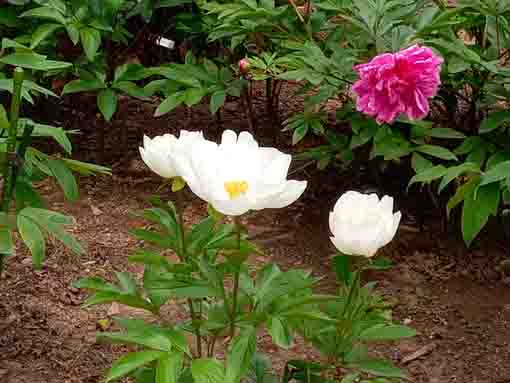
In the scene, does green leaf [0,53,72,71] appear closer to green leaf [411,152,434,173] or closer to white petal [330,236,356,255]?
white petal [330,236,356,255]

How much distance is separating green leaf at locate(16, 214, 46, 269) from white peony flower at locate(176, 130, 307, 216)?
0.43m

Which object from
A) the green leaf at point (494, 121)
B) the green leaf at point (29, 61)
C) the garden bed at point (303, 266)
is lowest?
the garden bed at point (303, 266)

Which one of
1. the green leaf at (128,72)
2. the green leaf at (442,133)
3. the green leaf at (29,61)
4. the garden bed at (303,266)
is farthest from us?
the green leaf at (128,72)

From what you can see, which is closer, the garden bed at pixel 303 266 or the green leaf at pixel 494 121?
the garden bed at pixel 303 266

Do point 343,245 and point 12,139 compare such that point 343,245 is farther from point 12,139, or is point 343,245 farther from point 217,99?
point 217,99

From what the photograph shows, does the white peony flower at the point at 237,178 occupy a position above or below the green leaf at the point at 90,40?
below

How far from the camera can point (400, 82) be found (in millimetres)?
2246

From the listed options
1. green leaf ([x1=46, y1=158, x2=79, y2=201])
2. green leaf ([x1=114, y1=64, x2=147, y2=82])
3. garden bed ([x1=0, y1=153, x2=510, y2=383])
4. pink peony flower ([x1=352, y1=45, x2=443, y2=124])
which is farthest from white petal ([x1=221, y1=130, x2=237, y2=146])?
green leaf ([x1=114, y1=64, x2=147, y2=82])

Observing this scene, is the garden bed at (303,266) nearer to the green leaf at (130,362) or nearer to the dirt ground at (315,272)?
the dirt ground at (315,272)

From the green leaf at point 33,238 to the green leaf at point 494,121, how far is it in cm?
142

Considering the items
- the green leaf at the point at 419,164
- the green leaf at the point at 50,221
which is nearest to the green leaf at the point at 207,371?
the green leaf at the point at 50,221

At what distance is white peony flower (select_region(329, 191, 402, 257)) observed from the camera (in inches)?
57.8

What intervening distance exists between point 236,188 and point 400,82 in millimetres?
936

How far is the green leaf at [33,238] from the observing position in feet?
5.65
